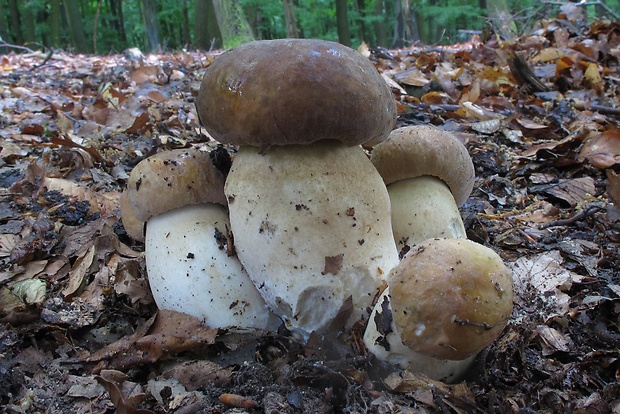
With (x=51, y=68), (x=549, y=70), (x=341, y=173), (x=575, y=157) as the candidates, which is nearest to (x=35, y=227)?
(x=341, y=173)

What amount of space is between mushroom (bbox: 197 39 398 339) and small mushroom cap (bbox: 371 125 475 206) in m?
0.22

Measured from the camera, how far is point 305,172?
228 cm

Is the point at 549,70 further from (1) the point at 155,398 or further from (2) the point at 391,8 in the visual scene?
(2) the point at 391,8

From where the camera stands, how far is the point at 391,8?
1385 inches

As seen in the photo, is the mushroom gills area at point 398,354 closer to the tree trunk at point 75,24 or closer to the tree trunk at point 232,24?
the tree trunk at point 232,24

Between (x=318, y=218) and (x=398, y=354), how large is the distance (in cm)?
68

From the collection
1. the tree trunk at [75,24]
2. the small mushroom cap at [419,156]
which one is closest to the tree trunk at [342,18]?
the tree trunk at [75,24]

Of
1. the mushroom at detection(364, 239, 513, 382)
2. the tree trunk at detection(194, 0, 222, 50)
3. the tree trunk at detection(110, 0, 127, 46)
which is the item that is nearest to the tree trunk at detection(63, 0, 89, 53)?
the tree trunk at detection(194, 0, 222, 50)

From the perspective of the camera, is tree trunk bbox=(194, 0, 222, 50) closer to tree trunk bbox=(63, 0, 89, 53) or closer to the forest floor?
tree trunk bbox=(63, 0, 89, 53)

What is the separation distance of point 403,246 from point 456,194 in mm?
511

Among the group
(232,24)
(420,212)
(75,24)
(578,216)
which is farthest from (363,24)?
(420,212)

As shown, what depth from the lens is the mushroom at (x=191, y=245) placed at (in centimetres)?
253

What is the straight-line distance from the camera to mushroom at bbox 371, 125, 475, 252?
2.63m

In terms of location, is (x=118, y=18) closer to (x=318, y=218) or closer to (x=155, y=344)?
(x=155, y=344)
